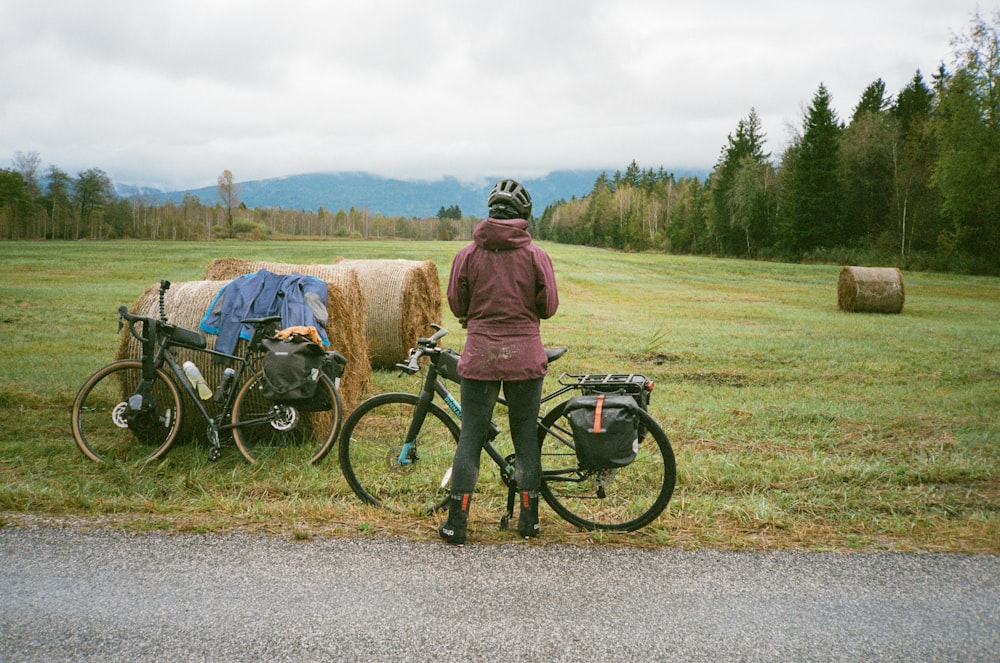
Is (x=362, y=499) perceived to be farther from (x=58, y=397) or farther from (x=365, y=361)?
(x=58, y=397)

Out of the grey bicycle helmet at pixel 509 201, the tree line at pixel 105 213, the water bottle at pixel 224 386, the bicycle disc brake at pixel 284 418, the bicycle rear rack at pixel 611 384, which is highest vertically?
the tree line at pixel 105 213

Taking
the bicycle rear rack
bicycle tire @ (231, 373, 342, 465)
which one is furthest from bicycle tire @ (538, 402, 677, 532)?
bicycle tire @ (231, 373, 342, 465)

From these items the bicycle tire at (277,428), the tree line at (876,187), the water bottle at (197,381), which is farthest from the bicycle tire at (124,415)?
the tree line at (876,187)

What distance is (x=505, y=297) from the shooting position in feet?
15.0

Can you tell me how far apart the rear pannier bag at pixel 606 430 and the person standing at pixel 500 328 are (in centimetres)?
35

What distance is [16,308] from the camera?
58.3 feet

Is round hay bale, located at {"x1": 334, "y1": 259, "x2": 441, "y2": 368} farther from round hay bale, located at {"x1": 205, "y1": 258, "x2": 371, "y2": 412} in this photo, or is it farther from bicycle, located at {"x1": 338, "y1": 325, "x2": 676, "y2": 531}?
bicycle, located at {"x1": 338, "y1": 325, "x2": 676, "y2": 531}

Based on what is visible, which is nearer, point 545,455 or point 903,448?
point 545,455

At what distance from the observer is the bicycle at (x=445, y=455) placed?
16.3 feet

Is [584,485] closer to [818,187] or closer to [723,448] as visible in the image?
[723,448]

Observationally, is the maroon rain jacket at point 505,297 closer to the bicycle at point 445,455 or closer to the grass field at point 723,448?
the bicycle at point 445,455

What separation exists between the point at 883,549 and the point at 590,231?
122 m

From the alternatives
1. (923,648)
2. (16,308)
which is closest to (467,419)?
(923,648)

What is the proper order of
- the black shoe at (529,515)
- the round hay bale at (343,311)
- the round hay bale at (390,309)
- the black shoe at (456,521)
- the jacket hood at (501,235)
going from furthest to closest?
the round hay bale at (390,309), the round hay bale at (343,311), the black shoe at (529,515), the black shoe at (456,521), the jacket hood at (501,235)
